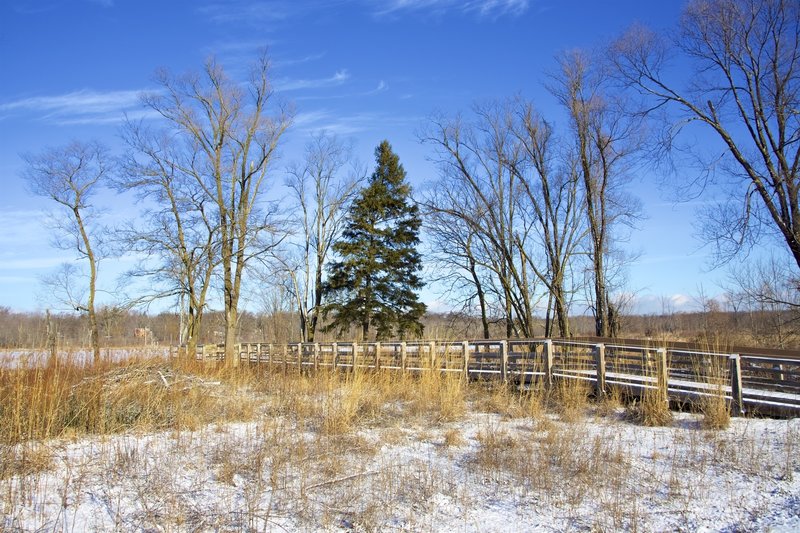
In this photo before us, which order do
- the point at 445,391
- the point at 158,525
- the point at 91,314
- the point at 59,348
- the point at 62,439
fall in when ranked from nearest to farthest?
the point at 158,525, the point at 62,439, the point at 59,348, the point at 445,391, the point at 91,314

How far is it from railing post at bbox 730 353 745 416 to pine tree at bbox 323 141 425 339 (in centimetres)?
2034

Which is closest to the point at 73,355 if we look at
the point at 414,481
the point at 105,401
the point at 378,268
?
the point at 105,401

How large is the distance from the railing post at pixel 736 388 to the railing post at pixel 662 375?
0.90 meters

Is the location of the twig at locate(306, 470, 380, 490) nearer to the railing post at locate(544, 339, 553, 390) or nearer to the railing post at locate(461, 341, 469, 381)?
the railing post at locate(461, 341, 469, 381)

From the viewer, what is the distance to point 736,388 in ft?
26.0

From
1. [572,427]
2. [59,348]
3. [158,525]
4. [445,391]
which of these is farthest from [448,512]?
[59,348]

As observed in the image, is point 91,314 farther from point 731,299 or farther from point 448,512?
point 731,299

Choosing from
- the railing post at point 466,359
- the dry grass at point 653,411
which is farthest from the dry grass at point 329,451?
the railing post at point 466,359

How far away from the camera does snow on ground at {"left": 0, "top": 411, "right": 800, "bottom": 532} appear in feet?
14.2

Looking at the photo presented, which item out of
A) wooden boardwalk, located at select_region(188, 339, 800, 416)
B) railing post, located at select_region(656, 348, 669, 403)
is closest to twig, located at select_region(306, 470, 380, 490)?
wooden boardwalk, located at select_region(188, 339, 800, 416)

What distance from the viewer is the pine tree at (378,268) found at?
27.5m

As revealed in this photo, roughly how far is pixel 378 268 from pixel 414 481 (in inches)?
878

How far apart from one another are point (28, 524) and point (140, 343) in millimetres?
5528

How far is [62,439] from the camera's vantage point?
641 centimetres
